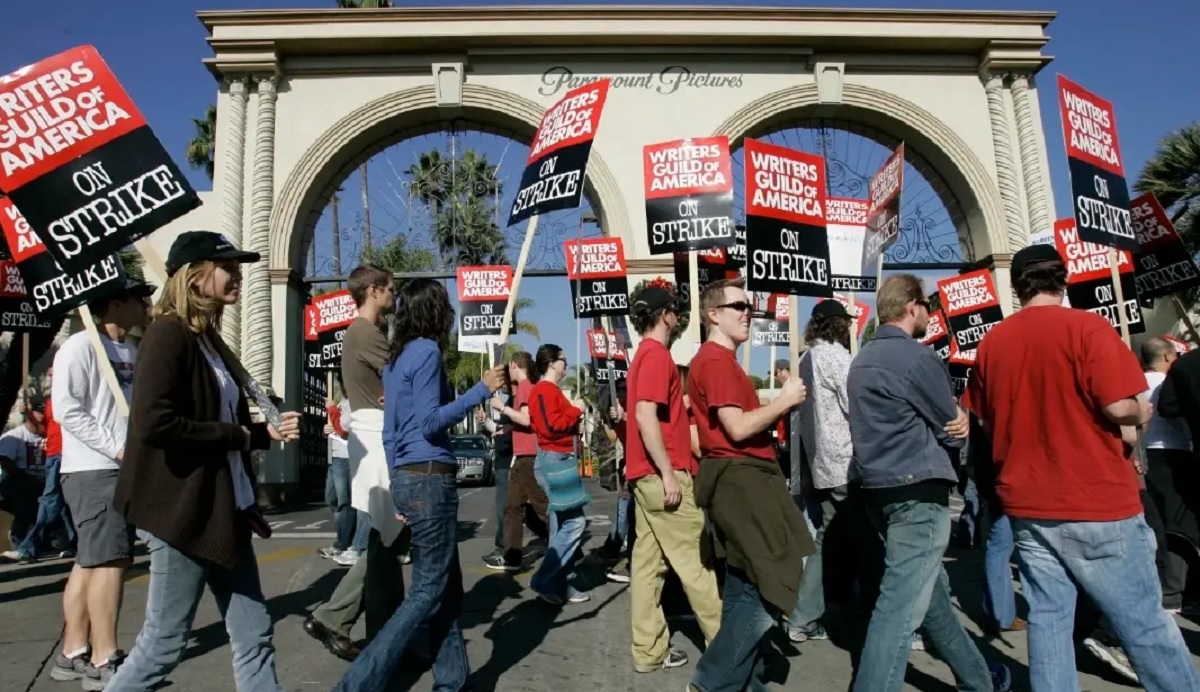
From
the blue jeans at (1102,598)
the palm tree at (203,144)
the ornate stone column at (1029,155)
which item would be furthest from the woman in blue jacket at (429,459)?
the palm tree at (203,144)

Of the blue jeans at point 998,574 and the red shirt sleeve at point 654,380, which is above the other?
the red shirt sleeve at point 654,380

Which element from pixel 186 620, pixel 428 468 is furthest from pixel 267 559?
pixel 186 620

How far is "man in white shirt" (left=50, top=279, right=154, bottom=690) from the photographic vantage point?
4.35 m

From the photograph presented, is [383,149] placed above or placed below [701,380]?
above

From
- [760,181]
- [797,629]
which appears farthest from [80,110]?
[797,629]

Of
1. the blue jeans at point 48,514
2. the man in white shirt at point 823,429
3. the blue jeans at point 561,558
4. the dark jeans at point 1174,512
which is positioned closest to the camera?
the man in white shirt at point 823,429

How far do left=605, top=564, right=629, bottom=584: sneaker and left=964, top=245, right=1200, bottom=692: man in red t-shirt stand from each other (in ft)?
13.8

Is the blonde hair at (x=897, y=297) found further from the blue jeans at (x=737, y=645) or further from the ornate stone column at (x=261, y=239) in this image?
the ornate stone column at (x=261, y=239)

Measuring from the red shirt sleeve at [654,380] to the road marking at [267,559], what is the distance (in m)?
5.08

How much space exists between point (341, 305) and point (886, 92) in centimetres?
1068

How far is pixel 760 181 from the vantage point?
5449mm

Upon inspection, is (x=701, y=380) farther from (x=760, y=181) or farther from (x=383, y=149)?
(x=383, y=149)

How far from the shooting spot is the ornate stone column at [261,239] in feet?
50.3

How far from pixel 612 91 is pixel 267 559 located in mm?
10810
